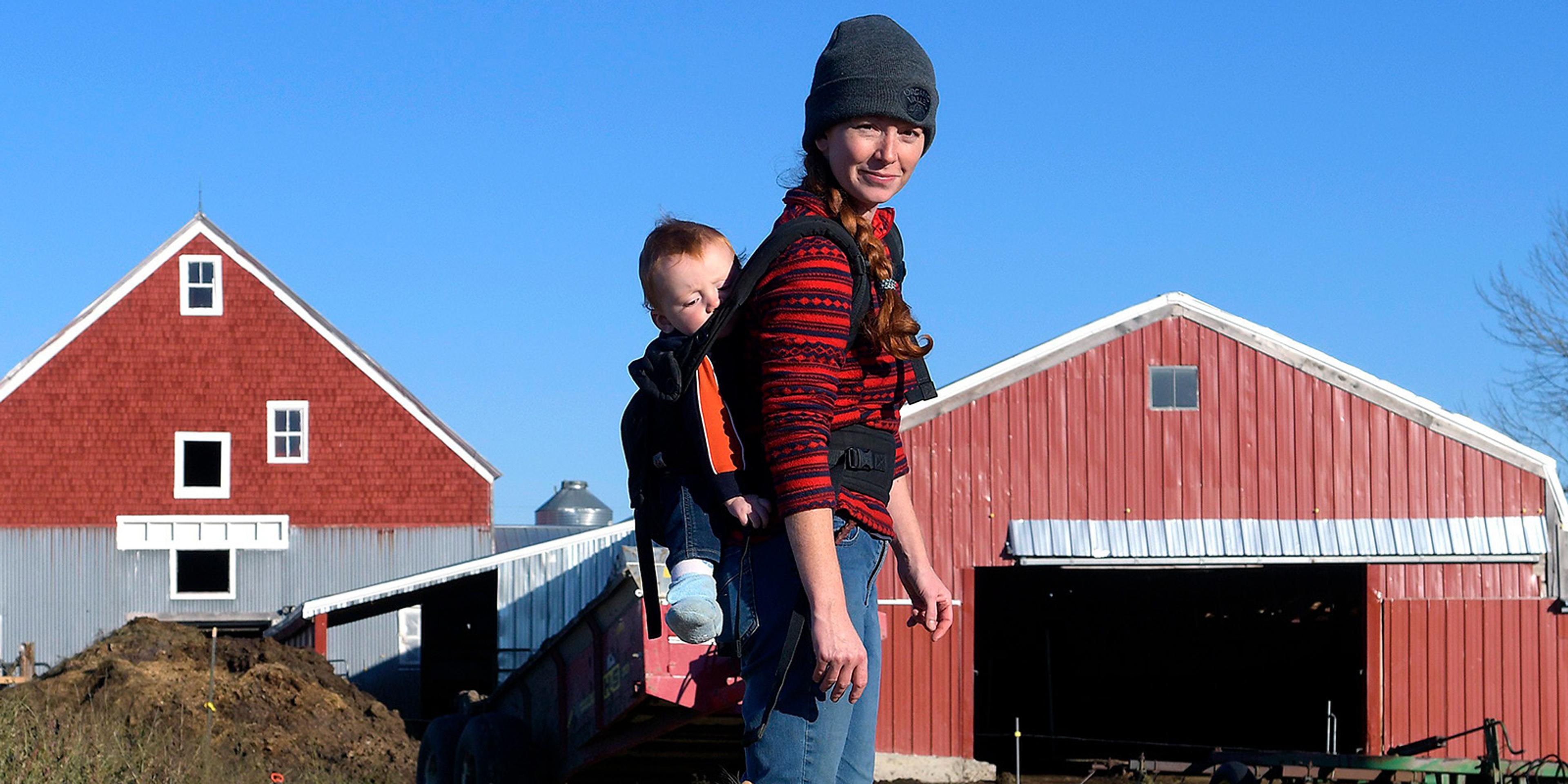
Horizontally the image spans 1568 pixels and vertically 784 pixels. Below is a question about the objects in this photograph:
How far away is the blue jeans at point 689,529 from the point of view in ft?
10.8

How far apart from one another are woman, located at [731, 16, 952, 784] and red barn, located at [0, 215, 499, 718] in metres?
32.8

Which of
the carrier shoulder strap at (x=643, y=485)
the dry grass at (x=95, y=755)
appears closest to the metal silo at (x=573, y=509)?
the dry grass at (x=95, y=755)

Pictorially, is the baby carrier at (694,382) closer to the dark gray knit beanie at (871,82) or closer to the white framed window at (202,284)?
the dark gray knit beanie at (871,82)

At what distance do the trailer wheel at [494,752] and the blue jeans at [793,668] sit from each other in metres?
11.6

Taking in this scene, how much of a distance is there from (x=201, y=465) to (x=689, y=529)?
33.4m

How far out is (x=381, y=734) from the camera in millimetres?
21438

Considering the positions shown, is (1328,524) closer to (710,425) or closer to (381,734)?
(381,734)

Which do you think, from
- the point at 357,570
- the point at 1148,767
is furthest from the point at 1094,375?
the point at 357,570

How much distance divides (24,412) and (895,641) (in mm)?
20472

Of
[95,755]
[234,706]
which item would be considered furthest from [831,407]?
[234,706]

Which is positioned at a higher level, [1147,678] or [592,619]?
[592,619]

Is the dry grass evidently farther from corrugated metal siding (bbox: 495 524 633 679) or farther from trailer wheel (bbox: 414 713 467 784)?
corrugated metal siding (bbox: 495 524 633 679)

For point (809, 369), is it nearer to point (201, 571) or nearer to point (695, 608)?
point (695, 608)

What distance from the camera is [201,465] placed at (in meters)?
34.5
